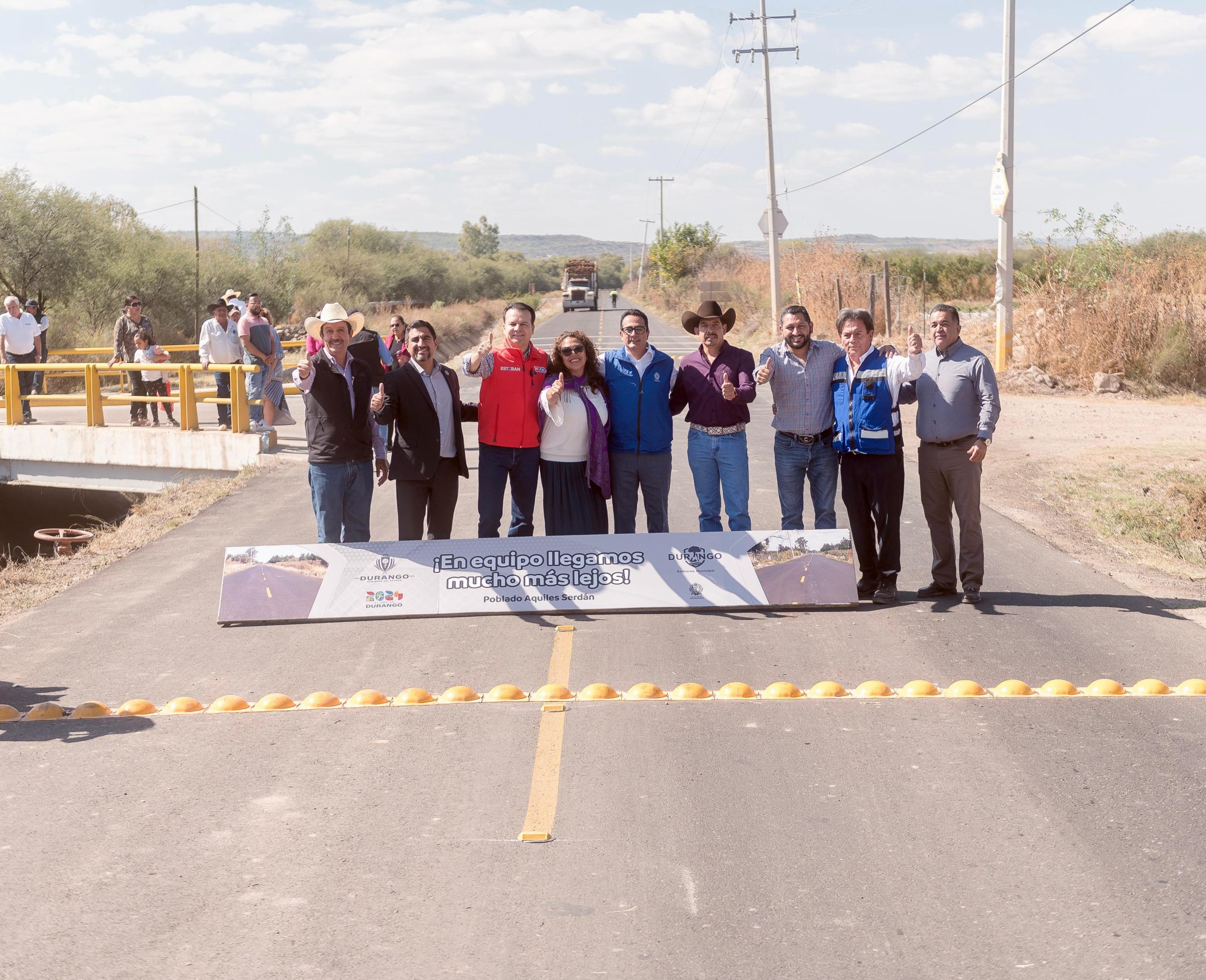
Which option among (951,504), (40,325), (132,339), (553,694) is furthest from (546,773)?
(40,325)

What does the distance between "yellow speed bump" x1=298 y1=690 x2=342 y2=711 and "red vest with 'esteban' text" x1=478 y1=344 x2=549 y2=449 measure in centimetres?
235

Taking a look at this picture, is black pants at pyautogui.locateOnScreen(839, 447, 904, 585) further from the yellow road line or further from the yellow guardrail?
the yellow guardrail

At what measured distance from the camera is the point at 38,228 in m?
33.7

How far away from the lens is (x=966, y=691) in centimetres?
659

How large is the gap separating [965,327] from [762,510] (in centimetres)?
2189

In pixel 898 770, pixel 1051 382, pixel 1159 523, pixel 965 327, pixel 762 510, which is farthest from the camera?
pixel 965 327

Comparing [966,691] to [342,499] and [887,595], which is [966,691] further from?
[342,499]

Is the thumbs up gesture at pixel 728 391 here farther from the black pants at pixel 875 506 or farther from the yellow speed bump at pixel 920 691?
the yellow speed bump at pixel 920 691

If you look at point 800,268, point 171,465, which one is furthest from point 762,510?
point 800,268

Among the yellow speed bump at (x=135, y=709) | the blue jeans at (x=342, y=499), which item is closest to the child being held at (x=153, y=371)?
the blue jeans at (x=342, y=499)

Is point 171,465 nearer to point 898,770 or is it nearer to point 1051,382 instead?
point 898,770

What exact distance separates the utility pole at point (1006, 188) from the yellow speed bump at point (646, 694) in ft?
63.1

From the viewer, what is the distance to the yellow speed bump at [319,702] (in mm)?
6582

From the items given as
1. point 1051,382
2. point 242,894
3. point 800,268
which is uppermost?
point 800,268
